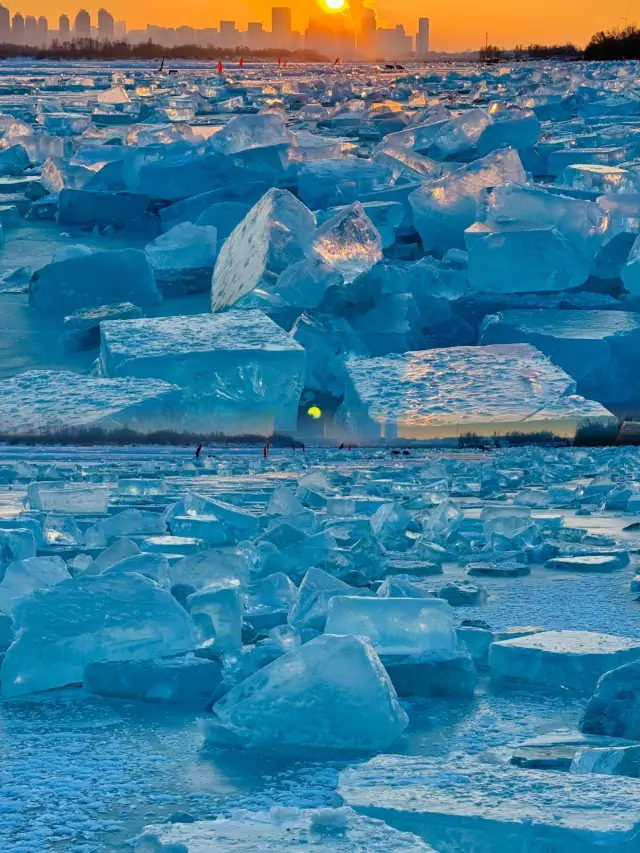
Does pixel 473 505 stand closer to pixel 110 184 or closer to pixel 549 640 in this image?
pixel 549 640

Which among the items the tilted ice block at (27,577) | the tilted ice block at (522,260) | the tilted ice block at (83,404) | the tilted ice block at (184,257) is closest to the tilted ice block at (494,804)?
the tilted ice block at (27,577)

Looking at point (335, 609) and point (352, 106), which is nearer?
point (335, 609)

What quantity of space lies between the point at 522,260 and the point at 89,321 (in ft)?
6.26

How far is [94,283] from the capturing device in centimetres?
654

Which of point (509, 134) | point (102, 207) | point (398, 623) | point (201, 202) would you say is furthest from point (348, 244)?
point (509, 134)

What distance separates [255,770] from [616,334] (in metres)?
4.28

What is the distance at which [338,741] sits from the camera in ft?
5.62

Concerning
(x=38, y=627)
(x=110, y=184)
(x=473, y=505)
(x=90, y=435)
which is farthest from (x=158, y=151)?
(x=38, y=627)

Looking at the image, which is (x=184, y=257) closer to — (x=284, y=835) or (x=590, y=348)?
(x=590, y=348)

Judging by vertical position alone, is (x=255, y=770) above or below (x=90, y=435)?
above

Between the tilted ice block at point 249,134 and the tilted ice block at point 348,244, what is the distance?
11.8 ft

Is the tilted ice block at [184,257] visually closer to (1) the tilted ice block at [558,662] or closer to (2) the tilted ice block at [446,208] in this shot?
(2) the tilted ice block at [446,208]

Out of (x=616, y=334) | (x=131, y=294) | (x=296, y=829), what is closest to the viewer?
(x=296, y=829)

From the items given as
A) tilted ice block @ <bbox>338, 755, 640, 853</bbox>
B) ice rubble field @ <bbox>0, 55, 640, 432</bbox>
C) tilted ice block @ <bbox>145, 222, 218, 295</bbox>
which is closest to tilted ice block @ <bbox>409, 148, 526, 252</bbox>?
ice rubble field @ <bbox>0, 55, 640, 432</bbox>
